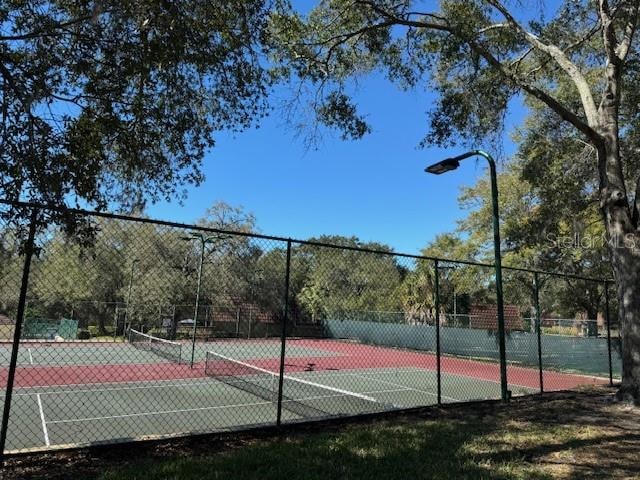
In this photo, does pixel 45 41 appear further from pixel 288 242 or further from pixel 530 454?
pixel 530 454

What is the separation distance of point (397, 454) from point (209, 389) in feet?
36.6

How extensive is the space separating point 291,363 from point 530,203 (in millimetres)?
16039

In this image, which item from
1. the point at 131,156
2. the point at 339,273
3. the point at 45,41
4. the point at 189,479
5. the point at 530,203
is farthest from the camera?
the point at 339,273

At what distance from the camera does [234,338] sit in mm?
27422

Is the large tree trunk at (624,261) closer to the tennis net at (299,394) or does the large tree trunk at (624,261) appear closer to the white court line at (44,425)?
the tennis net at (299,394)

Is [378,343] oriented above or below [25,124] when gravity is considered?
below

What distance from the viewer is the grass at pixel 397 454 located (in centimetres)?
513

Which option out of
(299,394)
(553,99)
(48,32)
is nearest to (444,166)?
(553,99)

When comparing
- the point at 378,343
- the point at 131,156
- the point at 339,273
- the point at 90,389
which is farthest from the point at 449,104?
the point at 339,273

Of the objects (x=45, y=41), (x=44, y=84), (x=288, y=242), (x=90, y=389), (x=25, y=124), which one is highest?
(x=45, y=41)

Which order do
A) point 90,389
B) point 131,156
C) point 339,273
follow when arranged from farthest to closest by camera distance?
point 339,273
point 90,389
point 131,156

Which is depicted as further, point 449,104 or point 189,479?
point 449,104

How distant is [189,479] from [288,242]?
337 cm

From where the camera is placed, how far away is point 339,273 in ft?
180
